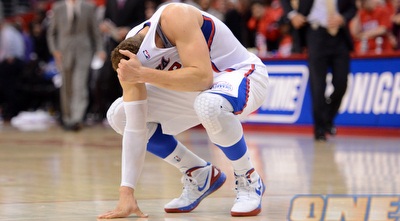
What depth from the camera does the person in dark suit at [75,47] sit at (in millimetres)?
14672

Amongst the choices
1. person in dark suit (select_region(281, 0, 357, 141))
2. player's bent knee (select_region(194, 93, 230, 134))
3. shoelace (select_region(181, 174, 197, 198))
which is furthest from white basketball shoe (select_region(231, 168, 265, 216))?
person in dark suit (select_region(281, 0, 357, 141))

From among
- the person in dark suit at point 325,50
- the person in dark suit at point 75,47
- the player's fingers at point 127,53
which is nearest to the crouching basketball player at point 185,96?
the player's fingers at point 127,53

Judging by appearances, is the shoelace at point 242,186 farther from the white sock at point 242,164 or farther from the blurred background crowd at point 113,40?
the blurred background crowd at point 113,40

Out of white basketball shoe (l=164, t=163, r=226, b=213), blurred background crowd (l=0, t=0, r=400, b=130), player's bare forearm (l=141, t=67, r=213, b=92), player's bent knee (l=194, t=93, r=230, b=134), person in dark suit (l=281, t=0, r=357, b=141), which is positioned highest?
player's bare forearm (l=141, t=67, r=213, b=92)

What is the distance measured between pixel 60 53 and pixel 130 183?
9959 millimetres

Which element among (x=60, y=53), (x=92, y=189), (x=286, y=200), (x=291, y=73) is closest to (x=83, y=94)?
(x=60, y=53)

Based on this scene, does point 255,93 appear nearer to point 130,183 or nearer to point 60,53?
point 130,183

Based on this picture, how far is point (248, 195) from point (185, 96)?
688mm

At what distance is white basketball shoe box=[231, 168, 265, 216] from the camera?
5117 mm

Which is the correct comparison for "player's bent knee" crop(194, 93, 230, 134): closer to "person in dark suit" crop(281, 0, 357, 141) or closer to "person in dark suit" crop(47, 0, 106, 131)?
"person in dark suit" crop(281, 0, 357, 141)

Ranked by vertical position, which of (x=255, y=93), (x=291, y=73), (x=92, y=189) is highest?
(x=255, y=93)

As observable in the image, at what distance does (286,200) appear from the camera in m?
5.79

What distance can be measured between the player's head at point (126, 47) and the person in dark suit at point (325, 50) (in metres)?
6.54

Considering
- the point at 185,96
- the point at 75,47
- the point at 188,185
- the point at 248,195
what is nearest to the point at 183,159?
the point at 188,185
